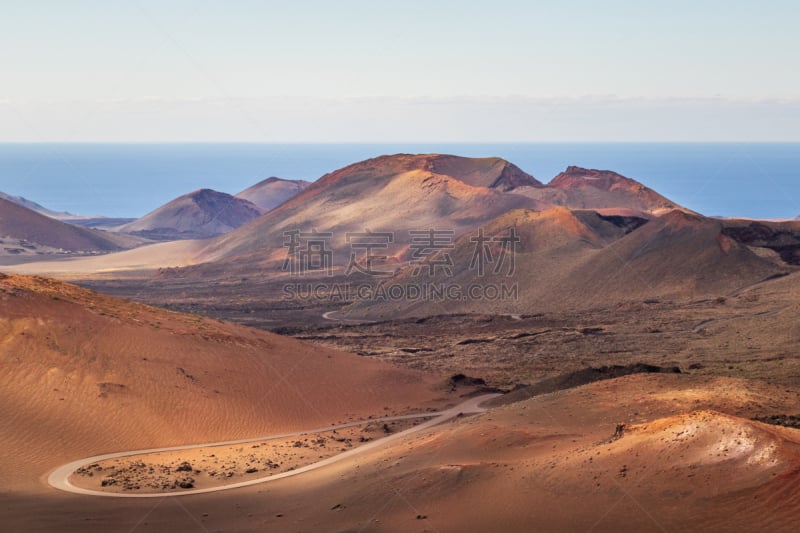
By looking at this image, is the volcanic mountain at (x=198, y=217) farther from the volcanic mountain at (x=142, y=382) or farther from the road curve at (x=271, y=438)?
the road curve at (x=271, y=438)

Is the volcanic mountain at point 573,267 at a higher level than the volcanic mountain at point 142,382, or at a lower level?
higher

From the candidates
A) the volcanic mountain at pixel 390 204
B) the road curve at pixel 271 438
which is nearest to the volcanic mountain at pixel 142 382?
the road curve at pixel 271 438

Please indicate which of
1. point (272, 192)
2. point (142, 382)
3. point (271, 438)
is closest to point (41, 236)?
point (272, 192)

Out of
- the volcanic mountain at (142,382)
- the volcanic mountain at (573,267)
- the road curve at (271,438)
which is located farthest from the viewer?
the volcanic mountain at (573,267)

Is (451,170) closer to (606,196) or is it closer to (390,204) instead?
(390,204)

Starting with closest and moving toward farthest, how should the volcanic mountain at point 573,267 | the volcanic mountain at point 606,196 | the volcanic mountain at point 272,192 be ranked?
the volcanic mountain at point 573,267, the volcanic mountain at point 606,196, the volcanic mountain at point 272,192

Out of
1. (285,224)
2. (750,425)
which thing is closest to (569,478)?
(750,425)

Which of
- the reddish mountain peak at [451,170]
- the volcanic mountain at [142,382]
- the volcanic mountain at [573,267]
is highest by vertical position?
the reddish mountain peak at [451,170]
